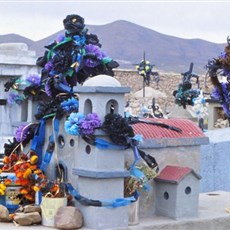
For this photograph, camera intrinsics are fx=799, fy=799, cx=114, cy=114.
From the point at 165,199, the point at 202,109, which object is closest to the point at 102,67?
the point at 165,199

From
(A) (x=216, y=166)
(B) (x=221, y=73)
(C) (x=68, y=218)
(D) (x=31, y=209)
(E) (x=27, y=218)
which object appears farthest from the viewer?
(A) (x=216, y=166)

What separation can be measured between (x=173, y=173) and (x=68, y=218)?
5.10 ft

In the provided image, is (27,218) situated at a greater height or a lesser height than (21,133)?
lesser

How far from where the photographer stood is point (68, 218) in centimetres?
852

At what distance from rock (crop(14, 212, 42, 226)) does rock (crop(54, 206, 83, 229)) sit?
0.25 metres

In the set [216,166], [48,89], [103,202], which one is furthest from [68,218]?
[216,166]

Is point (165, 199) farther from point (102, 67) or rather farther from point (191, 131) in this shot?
point (102, 67)

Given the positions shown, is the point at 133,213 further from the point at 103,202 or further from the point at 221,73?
the point at 221,73

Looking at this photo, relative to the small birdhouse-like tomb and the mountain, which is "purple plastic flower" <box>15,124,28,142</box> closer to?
the small birdhouse-like tomb

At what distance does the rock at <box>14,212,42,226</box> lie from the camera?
8602 mm

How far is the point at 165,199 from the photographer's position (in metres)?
9.50

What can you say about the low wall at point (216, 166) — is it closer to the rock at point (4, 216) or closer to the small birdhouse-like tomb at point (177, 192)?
the small birdhouse-like tomb at point (177, 192)

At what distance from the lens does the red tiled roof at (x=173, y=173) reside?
930 cm

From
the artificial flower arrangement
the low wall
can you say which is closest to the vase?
the artificial flower arrangement
